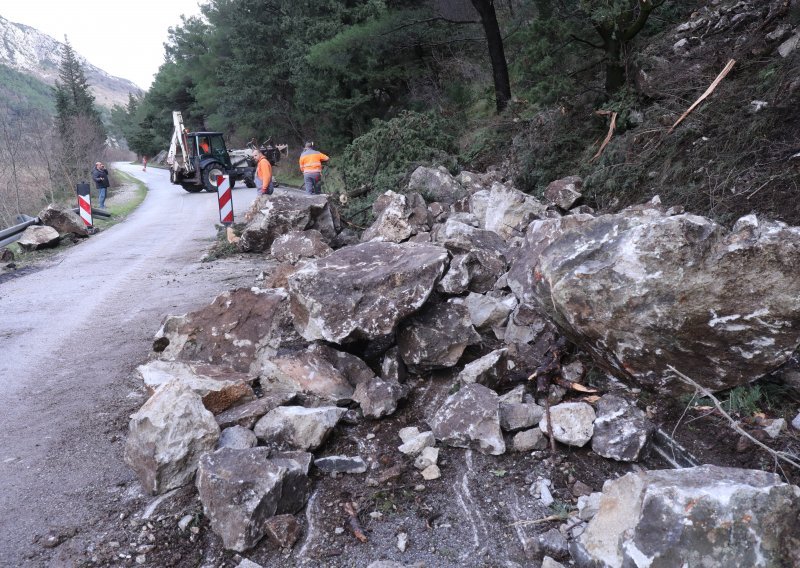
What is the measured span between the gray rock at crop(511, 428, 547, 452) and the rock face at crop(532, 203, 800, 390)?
68 centimetres

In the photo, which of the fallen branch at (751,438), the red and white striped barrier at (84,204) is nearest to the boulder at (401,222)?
the fallen branch at (751,438)

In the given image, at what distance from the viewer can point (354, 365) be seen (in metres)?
4.05

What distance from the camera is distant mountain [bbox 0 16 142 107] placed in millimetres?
142375

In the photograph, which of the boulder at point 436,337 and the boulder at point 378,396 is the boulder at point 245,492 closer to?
the boulder at point 378,396

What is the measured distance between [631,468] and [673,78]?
262 inches

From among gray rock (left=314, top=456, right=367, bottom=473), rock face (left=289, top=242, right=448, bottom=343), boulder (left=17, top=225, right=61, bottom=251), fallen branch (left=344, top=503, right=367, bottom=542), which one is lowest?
fallen branch (left=344, top=503, right=367, bottom=542)

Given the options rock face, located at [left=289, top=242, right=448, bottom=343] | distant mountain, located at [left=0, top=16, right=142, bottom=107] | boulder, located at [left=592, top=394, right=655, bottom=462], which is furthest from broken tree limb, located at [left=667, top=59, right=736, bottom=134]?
distant mountain, located at [left=0, top=16, right=142, bottom=107]

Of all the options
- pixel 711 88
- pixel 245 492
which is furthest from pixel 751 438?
pixel 711 88

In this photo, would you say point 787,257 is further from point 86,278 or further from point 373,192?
point 86,278

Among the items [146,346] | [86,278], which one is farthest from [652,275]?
[86,278]

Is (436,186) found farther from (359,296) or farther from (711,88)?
(359,296)

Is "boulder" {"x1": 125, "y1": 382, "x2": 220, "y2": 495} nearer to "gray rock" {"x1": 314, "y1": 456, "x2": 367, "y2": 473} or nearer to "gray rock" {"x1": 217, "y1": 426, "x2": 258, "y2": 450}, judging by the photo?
"gray rock" {"x1": 217, "y1": 426, "x2": 258, "y2": 450}

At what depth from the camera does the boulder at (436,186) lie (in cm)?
884

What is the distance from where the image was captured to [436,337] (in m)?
3.98
